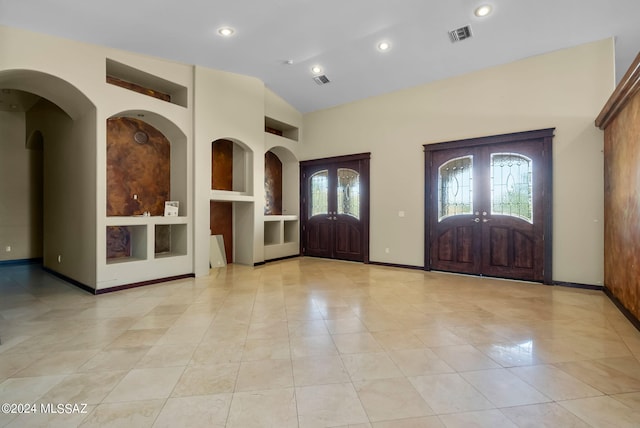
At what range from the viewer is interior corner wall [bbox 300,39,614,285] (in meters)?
4.86

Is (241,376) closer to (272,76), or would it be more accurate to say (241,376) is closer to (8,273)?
(272,76)

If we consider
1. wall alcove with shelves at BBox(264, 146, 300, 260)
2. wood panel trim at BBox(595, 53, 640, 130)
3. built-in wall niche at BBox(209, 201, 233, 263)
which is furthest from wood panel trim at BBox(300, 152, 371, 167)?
wood panel trim at BBox(595, 53, 640, 130)

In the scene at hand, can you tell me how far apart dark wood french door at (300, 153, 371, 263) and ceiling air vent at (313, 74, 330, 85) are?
1780mm

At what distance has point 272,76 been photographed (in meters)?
6.52

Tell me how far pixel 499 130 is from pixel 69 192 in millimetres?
7700

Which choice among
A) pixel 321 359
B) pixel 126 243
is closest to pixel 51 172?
pixel 126 243

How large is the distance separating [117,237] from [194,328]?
11.3ft

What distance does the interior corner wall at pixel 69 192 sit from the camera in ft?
15.6

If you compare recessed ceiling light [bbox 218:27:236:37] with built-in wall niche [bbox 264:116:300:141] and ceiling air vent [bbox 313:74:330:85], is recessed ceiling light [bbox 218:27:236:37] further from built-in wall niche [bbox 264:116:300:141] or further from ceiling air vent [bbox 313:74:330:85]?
built-in wall niche [bbox 264:116:300:141]

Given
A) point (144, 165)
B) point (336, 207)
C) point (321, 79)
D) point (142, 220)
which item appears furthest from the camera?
point (336, 207)

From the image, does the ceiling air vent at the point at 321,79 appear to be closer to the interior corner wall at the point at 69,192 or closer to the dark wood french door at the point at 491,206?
the dark wood french door at the point at 491,206

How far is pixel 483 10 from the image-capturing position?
4266 millimetres

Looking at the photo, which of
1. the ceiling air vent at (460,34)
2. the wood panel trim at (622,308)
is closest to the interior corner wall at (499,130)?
the wood panel trim at (622,308)

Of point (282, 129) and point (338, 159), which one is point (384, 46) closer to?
point (338, 159)
